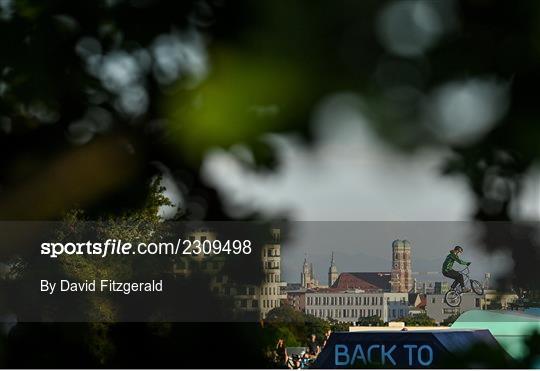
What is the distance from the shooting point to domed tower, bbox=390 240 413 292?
0.62 meters

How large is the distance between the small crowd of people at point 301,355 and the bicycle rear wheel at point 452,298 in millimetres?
111

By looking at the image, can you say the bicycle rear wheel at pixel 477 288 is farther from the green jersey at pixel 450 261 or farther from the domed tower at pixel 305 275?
the domed tower at pixel 305 275

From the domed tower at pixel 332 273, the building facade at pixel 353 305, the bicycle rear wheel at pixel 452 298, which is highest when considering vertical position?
the domed tower at pixel 332 273

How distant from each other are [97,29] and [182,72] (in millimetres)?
75

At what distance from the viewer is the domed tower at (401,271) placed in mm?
620

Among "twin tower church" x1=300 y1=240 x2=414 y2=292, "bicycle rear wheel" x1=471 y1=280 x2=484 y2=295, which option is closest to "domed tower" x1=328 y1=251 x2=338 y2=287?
"twin tower church" x1=300 y1=240 x2=414 y2=292

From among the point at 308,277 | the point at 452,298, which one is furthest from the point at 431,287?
the point at 308,277

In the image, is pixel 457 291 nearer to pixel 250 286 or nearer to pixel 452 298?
pixel 452 298

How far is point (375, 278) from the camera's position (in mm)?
632

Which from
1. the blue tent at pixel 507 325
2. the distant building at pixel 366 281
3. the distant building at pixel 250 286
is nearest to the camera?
the blue tent at pixel 507 325

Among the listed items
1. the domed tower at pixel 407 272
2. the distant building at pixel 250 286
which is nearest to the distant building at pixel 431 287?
the domed tower at pixel 407 272

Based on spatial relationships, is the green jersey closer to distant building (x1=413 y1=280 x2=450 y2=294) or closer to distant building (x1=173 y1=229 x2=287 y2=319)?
distant building (x1=413 y1=280 x2=450 y2=294)

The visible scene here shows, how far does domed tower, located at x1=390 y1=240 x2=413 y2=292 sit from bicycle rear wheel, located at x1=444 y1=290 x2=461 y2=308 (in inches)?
1.7

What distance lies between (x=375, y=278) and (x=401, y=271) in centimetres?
2
